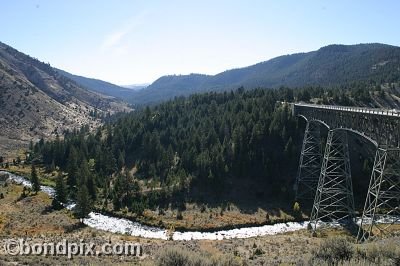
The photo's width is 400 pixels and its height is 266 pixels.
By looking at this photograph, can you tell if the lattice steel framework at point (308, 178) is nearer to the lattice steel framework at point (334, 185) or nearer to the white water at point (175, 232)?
the lattice steel framework at point (334, 185)

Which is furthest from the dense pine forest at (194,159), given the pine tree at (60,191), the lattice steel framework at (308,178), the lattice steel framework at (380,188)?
the lattice steel framework at (380,188)

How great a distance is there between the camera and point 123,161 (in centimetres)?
8862

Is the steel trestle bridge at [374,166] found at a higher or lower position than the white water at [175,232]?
higher

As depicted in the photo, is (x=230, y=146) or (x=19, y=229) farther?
(x=230, y=146)

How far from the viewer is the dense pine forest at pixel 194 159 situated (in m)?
67.8

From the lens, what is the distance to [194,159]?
2980 inches

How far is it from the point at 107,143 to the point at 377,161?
76.7m

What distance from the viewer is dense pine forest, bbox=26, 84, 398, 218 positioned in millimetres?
67812

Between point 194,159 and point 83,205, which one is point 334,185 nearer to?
point 194,159

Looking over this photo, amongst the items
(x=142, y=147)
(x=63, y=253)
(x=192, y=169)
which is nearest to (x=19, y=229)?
(x=63, y=253)

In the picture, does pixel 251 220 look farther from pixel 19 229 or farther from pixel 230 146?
pixel 19 229

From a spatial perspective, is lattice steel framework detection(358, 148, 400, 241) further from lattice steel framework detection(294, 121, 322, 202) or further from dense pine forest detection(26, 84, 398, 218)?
dense pine forest detection(26, 84, 398, 218)

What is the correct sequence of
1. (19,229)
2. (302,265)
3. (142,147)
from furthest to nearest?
(142,147), (19,229), (302,265)

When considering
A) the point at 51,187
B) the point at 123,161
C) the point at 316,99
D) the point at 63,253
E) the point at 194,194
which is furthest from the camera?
the point at 316,99
